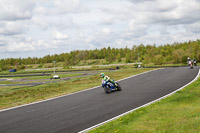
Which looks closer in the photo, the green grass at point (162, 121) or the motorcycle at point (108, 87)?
the green grass at point (162, 121)

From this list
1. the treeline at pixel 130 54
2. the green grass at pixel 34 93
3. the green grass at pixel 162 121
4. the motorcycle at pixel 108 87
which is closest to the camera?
the green grass at pixel 162 121

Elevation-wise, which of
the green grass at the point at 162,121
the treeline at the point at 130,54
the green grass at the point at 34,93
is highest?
the treeline at the point at 130,54

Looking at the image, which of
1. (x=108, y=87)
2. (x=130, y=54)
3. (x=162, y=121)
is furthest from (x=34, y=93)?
(x=130, y=54)

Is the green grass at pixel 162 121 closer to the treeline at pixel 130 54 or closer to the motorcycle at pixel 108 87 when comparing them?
the motorcycle at pixel 108 87

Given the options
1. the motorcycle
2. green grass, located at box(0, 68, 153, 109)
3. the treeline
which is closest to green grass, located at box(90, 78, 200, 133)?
the motorcycle

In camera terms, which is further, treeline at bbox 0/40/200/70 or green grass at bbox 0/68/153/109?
treeline at bbox 0/40/200/70

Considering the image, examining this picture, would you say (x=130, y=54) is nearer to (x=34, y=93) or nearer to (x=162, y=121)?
(x=34, y=93)

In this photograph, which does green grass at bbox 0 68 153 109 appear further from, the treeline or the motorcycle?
the treeline

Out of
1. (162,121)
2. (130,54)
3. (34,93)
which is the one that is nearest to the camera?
(162,121)

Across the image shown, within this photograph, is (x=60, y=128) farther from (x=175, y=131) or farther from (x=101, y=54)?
(x=101, y=54)

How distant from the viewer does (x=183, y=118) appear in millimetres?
7281

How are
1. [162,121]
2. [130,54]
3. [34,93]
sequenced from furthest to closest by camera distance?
[130,54], [34,93], [162,121]

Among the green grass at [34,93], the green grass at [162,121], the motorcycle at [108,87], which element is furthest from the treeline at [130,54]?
the green grass at [162,121]

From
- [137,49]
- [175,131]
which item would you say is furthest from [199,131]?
[137,49]
